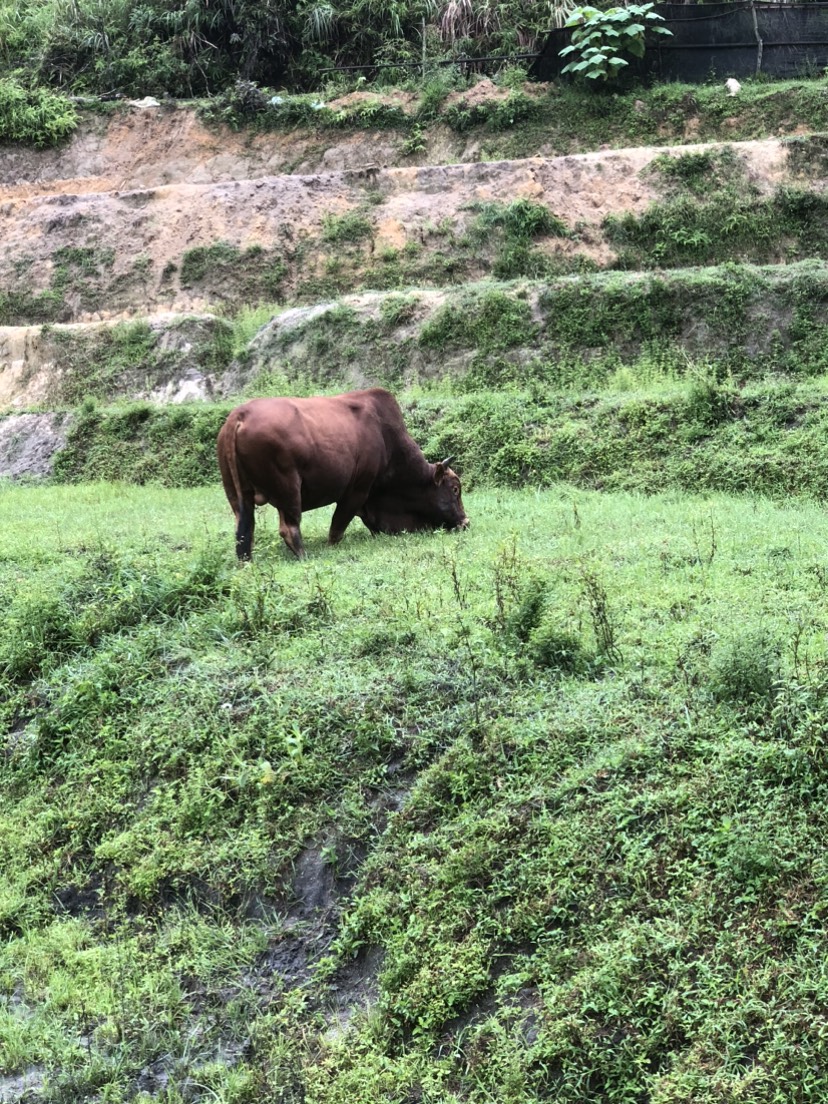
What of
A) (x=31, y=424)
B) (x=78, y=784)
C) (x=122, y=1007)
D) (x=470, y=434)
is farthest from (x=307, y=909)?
(x=31, y=424)

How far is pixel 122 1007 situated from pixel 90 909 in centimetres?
98

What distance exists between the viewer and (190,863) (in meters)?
6.55

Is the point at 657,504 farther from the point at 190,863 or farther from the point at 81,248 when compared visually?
the point at 81,248

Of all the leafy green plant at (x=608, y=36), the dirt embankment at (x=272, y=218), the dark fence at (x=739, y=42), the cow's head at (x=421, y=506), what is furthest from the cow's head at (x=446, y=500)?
the dark fence at (x=739, y=42)

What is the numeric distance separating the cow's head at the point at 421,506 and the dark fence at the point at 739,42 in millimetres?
18268

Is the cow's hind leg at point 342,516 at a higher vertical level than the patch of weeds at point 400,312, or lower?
lower

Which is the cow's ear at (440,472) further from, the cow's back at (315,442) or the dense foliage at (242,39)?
the dense foliage at (242,39)

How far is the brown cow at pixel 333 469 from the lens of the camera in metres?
10.5

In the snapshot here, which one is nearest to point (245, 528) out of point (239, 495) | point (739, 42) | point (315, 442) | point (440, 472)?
point (239, 495)

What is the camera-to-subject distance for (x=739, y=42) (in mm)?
26203

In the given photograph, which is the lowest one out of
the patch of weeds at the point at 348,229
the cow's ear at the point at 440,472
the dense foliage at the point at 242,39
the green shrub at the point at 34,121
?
the cow's ear at the point at 440,472

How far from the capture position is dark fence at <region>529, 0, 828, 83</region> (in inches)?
1026

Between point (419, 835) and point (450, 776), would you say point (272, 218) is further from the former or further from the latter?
point (419, 835)

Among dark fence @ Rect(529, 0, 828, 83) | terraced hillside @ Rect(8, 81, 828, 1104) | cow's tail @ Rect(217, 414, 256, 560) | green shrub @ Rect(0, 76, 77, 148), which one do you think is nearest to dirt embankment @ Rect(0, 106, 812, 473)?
green shrub @ Rect(0, 76, 77, 148)
